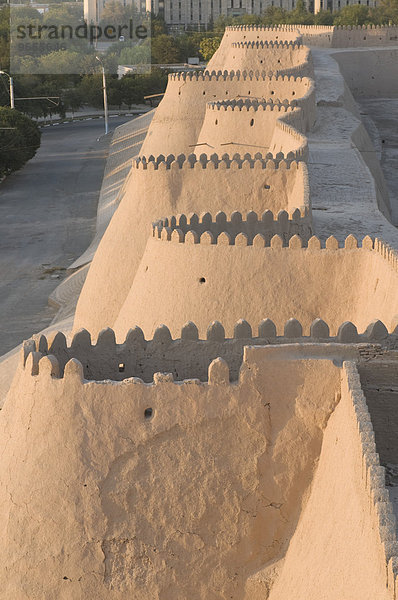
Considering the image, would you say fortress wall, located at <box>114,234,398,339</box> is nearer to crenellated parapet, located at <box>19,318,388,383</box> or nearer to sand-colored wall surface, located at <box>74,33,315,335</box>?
sand-colored wall surface, located at <box>74,33,315,335</box>

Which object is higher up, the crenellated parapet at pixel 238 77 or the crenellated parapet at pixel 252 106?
the crenellated parapet at pixel 252 106

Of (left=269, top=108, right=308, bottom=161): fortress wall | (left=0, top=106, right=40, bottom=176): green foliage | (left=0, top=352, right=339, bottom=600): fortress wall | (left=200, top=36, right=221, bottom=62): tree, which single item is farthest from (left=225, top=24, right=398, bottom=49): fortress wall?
(left=0, top=352, right=339, bottom=600): fortress wall

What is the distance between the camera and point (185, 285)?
17484 millimetres

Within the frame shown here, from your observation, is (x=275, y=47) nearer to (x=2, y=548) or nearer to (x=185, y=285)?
(x=185, y=285)

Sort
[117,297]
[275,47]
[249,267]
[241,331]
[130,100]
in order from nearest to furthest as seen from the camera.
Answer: [241,331] → [249,267] → [117,297] → [275,47] → [130,100]

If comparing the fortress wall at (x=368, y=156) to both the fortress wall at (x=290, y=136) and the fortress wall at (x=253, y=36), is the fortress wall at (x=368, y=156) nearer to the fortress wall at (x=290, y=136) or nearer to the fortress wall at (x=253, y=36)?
the fortress wall at (x=290, y=136)

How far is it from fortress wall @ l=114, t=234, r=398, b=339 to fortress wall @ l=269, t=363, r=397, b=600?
15.7 ft

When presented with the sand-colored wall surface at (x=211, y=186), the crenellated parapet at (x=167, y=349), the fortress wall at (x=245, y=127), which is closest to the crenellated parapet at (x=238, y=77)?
the sand-colored wall surface at (x=211, y=186)

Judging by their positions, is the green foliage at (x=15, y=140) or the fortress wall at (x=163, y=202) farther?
the green foliage at (x=15, y=140)

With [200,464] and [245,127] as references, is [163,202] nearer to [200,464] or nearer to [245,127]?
[245,127]

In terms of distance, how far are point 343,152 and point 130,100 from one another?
162ft

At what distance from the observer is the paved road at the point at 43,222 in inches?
1300

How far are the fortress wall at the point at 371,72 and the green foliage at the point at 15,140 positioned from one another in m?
13.9

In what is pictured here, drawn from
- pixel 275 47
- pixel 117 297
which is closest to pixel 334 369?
pixel 117 297
